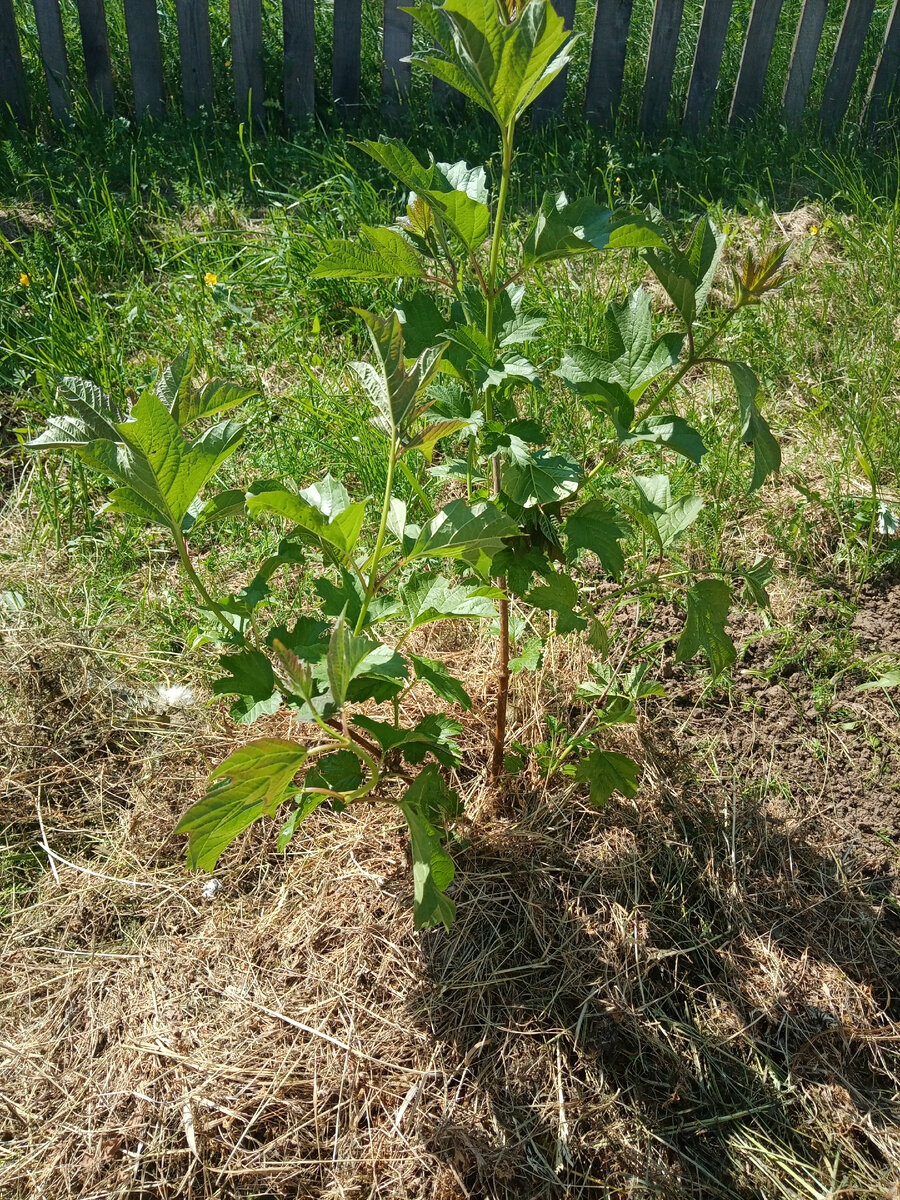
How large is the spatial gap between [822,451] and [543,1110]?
6.58ft

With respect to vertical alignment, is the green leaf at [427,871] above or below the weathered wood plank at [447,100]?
below

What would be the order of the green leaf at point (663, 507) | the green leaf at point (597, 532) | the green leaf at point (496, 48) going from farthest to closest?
the green leaf at point (663, 507) → the green leaf at point (597, 532) → the green leaf at point (496, 48)

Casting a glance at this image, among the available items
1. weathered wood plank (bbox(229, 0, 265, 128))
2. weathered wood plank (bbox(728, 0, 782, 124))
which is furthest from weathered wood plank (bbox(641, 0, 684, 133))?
weathered wood plank (bbox(229, 0, 265, 128))

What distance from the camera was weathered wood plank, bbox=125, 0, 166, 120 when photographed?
441 cm

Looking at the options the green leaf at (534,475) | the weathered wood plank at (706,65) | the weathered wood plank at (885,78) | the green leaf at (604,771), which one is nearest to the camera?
the green leaf at (534,475)

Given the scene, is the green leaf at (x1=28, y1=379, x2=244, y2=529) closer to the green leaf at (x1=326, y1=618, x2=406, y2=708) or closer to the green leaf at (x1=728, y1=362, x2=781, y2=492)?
the green leaf at (x1=326, y1=618, x2=406, y2=708)

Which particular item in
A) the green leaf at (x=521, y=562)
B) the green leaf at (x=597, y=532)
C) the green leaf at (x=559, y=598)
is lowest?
the green leaf at (x=559, y=598)

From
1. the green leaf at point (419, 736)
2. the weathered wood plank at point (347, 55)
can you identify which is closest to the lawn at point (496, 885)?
the green leaf at point (419, 736)

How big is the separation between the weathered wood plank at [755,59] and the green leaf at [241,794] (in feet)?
14.8

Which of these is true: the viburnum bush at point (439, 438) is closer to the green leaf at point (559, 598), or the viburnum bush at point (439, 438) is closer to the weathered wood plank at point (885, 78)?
the green leaf at point (559, 598)

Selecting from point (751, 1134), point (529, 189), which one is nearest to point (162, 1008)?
point (751, 1134)

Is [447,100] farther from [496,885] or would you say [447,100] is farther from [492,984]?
[492,984]

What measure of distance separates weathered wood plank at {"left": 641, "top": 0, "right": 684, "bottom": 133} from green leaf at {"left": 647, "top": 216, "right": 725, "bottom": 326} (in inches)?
148

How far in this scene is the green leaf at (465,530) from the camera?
4.36ft
